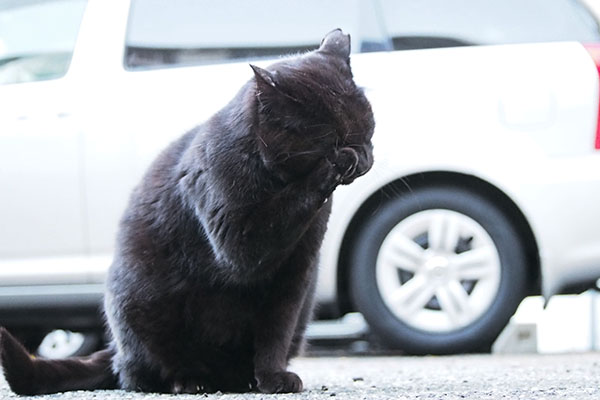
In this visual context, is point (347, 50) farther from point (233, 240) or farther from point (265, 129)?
point (233, 240)

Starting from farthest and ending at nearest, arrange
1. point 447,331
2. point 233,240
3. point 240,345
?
point 447,331 < point 240,345 < point 233,240

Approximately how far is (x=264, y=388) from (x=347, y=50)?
98cm

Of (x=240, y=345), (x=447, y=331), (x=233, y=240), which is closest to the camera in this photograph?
(x=233, y=240)

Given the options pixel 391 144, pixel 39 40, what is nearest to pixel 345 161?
pixel 391 144

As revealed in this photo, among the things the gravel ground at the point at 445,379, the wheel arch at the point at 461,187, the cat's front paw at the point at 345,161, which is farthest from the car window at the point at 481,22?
the cat's front paw at the point at 345,161

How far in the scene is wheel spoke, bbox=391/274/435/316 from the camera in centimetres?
461

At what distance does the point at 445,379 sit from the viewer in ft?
11.6

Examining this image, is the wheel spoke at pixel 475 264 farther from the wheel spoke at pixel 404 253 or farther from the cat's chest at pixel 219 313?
the cat's chest at pixel 219 313

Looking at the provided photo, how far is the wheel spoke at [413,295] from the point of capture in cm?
461

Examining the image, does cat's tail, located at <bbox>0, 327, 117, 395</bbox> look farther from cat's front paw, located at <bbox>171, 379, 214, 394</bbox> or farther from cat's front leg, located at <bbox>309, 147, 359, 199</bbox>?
cat's front leg, located at <bbox>309, 147, 359, 199</bbox>

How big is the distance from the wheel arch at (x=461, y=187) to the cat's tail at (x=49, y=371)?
1.72 meters

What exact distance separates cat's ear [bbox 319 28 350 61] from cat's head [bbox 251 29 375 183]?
0.93 ft

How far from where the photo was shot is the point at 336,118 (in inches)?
110

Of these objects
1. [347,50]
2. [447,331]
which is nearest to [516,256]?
[447,331]
